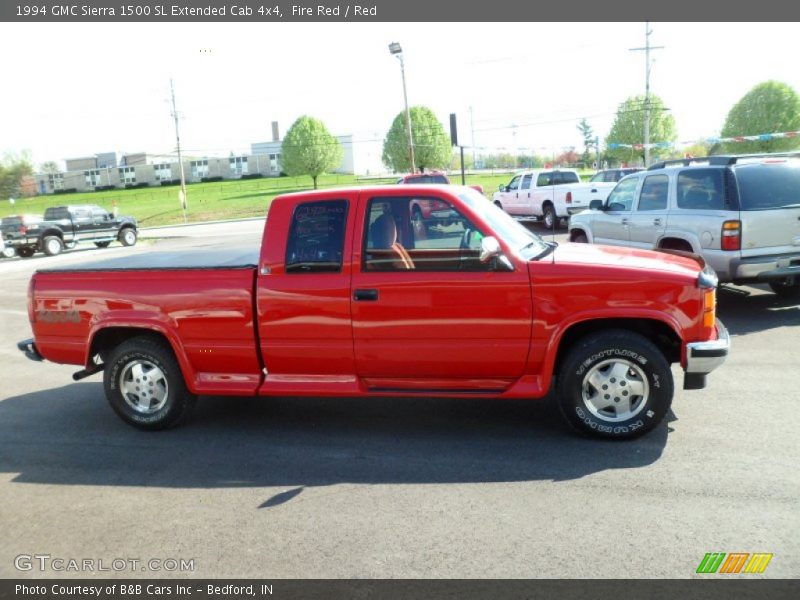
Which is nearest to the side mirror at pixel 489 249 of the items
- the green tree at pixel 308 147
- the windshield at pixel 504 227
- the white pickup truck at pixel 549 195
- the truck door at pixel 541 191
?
the windshield at pixel 504 227

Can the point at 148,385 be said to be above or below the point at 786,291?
above

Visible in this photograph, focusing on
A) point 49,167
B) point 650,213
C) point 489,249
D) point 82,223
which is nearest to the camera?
point 489,249

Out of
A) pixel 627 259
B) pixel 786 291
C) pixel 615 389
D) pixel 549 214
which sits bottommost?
pixel 786 291

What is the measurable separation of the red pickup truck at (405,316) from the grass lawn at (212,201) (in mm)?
48643

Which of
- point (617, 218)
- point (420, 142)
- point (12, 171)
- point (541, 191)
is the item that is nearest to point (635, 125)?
point (420, 142)

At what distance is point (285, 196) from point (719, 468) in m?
3.68

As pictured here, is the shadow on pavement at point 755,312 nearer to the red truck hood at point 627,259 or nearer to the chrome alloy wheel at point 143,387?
the red truck hood at point 627,259

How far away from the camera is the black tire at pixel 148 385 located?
5.49 metres

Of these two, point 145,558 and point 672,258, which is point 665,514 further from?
point 145,558

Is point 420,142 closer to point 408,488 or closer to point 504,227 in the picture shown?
point 504,227

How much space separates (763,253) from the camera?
816 centimetres

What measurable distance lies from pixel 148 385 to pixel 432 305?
2.53 metres

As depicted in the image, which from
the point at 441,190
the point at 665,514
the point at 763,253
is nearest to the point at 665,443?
the point at 665,514

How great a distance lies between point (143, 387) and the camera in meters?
5.58
